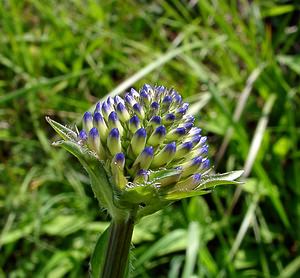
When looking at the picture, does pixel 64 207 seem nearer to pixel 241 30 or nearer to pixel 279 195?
pixel 279 195

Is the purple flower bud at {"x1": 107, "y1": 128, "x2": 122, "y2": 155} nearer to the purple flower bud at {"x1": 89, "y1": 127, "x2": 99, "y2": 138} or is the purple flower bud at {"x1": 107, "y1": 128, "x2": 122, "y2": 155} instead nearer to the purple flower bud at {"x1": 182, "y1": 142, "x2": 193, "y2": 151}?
the purple flower bud at {"x1": 89, "y1": 127, "x2": 99, "y2": 138}

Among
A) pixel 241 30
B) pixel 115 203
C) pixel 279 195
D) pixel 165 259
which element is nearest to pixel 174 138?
pixel 115 203

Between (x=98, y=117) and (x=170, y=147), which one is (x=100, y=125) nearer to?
(x=98, y=117)

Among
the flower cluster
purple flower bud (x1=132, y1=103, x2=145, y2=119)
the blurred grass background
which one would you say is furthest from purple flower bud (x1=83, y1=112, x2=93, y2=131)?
the blurred grass background

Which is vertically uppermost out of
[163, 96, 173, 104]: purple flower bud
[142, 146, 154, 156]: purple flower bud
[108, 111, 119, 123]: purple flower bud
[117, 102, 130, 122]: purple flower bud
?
[163, 96, 173, 104]: purple flower bud

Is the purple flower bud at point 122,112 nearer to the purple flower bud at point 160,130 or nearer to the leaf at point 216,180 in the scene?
the purple flower bud at point 160,130

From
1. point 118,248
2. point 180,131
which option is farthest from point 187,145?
point 118,248
